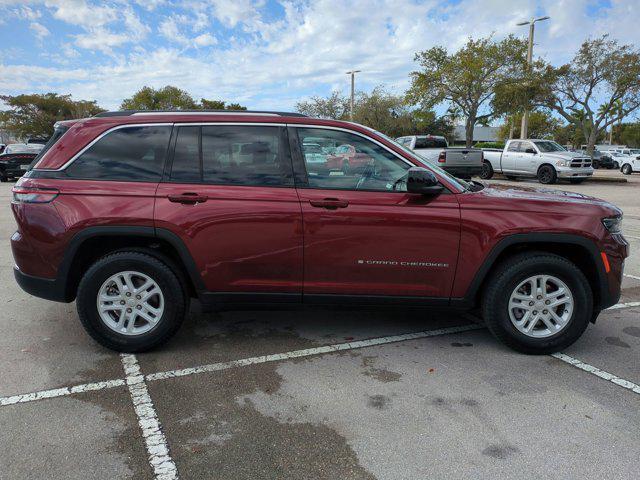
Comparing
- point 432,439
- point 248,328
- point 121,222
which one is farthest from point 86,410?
point 432,439

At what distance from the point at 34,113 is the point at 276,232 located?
5760cm

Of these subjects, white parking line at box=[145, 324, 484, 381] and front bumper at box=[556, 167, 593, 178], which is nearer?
white parking line at box=[145, 324, 484, 381]

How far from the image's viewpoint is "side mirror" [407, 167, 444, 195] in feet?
11.4

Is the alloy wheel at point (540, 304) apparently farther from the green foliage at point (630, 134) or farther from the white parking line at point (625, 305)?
the green foliage at point (630, 134)

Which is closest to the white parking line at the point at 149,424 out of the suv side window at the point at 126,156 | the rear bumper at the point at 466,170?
the suv side window at the point at 126,156

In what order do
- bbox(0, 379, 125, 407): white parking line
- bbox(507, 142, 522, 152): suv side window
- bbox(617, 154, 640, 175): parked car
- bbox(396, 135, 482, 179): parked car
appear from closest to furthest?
bbox(0, 379, 125, 407): white parking line < bbox(396, 135, 482, 179): parked car < bbox(507, 142, 522, 152): suv side window < bbox(617, 154, 640, 175): parked car

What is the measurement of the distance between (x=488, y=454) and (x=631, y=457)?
720 mm

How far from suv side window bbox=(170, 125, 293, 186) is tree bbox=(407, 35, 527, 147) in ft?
80.7

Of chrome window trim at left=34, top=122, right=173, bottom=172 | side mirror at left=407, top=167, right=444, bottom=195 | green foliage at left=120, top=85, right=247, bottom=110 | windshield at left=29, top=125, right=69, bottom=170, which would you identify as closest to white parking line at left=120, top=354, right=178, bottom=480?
chrome window trim at left=34, top=122, right=173, bottom=172

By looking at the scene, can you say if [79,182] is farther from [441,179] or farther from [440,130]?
[440,130]

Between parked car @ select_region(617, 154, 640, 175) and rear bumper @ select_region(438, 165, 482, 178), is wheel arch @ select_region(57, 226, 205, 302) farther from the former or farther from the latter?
parked car @ select_region(617, 154, 640, 175)

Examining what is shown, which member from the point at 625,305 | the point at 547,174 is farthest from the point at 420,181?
the point at 547,174

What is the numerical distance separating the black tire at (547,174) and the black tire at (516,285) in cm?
1682

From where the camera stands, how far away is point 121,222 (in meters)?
3.58
